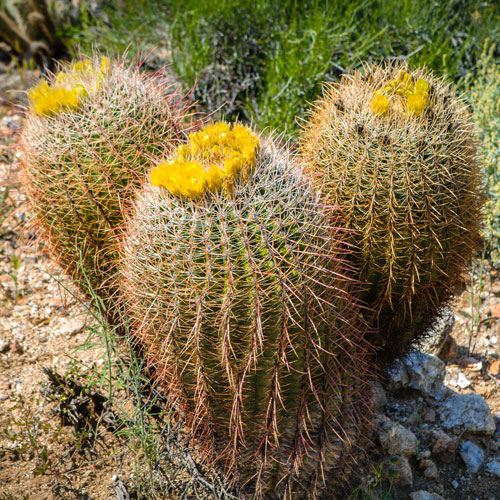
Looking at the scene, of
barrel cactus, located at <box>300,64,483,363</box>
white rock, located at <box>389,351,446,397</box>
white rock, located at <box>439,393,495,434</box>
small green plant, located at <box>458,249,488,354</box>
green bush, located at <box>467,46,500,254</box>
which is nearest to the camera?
barrel cactus, located at <box>300,64,483,363</box>

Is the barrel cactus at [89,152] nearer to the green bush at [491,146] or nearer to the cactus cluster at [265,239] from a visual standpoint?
the cactus cluster at [265,239]

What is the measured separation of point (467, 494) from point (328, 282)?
148 centimetres

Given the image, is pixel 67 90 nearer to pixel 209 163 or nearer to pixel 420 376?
pixel 209 163

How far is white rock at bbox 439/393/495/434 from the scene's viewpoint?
294 centimetres

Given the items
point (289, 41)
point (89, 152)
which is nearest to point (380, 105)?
point (89, 152)

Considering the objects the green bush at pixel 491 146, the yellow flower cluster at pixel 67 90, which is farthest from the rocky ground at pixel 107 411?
the green bush at pixel 491 146

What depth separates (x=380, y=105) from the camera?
7.25 feet

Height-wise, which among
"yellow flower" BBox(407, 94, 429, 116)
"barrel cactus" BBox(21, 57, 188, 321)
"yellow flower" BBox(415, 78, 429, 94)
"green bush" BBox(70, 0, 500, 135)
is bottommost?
"green bush" BBox(70, 0, 500, 135)

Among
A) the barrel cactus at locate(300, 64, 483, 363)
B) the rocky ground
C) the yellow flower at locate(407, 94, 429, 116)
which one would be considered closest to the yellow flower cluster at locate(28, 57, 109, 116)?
the rocky ground

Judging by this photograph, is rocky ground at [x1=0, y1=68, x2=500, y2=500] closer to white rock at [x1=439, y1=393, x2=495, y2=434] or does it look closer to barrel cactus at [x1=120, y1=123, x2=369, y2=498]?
white rock at [x1=439, y1=393, x2=495, y2=434]

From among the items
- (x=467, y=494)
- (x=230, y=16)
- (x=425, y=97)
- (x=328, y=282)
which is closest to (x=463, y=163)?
(x=425, y=97)

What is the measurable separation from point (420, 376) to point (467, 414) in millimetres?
295

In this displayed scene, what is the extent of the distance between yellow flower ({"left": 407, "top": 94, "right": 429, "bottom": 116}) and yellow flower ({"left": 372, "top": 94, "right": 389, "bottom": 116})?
0.28 feet

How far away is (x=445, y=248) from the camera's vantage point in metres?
2.37
